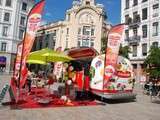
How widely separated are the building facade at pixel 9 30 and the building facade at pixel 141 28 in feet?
77.1

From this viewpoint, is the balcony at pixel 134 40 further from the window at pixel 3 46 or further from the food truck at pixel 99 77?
the food truck at pixel 99 77

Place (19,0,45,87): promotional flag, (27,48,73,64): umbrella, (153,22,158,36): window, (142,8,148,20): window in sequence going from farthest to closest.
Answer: (142,8,148,20): window → (153,22,158,36): window → (27,48,73,64): umbrella → (19,0,45,87): promotional flag

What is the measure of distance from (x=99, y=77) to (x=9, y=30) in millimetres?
44870

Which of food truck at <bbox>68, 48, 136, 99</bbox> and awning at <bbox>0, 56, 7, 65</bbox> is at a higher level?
awning at <bbox>0, 56, 7, 65</bbox>

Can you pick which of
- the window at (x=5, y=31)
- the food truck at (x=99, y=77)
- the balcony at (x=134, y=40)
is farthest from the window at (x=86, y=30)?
the food truck at (x=99, y=77)

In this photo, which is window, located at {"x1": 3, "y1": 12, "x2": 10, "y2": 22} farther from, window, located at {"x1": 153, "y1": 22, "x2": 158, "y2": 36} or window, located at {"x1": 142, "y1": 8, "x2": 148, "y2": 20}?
window, located at {"x1": 153, "y1": 22, "x2": 158, "y2": 36}

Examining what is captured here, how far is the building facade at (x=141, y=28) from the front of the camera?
3894 cm

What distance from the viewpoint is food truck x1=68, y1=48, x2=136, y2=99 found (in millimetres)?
13867

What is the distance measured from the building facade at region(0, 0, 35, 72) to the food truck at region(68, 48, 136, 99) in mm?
41438

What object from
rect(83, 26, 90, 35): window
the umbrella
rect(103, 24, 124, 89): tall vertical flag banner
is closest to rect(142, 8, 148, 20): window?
rect(83, 26, 90, 35): window

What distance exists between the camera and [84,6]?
61.7 m

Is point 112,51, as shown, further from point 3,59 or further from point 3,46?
point 3,46

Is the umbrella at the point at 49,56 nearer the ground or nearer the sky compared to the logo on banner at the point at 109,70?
nearer the sky

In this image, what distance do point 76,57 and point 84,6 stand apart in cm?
4722
